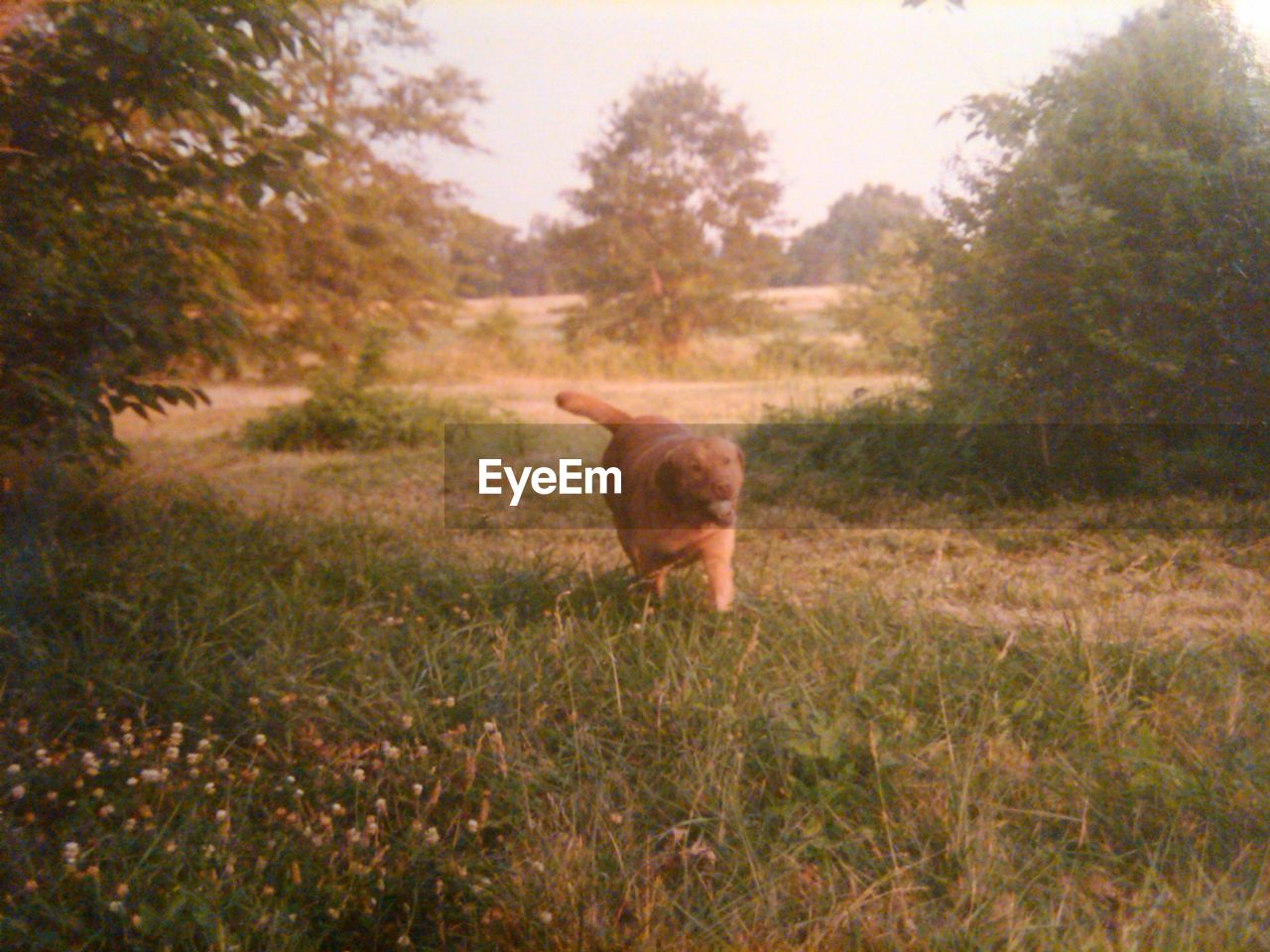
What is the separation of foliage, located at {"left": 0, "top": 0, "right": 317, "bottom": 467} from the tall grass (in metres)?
0.76

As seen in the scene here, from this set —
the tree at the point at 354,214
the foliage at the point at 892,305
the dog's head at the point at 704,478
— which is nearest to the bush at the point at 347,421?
the tree at the point at 354,214

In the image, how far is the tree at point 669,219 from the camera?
130 inches

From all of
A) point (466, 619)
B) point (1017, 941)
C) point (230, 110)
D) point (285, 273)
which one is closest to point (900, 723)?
point (1017, 941)

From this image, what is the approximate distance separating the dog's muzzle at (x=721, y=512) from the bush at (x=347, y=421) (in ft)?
7.39

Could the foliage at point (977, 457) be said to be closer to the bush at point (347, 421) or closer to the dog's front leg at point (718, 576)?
the dog's front leg at point (718, 576)

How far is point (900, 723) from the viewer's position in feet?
8.20

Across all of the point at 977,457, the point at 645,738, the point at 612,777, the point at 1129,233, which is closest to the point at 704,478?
the point at 645,738

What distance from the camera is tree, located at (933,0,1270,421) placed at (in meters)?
2.50

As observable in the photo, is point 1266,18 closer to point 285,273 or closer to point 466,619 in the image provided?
point 466,619

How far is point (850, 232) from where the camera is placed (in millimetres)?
3627

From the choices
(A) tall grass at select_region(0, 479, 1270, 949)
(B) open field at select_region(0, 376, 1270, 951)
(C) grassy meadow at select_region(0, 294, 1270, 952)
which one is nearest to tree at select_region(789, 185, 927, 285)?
(C) grassy meadow at select_region(0, 294, 1270, 952)

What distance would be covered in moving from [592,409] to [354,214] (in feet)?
4.93

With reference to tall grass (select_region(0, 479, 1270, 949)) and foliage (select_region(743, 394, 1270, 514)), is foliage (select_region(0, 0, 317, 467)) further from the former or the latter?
foliage (select_region(743, 394, 1270, 514))

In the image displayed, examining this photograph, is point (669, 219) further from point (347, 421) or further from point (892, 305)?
point (347, 421)
